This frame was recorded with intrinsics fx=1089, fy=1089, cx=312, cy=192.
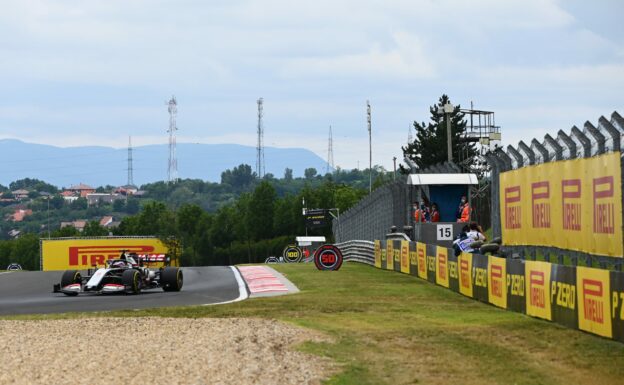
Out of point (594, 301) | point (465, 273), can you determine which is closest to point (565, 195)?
point (465, 273)

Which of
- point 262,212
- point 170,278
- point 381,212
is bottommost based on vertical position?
point 170,278

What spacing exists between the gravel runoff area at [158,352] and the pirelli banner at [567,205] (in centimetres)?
565

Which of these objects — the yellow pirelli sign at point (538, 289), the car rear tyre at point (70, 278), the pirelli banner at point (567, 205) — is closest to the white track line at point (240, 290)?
the car rear tyre at point (70, 278)

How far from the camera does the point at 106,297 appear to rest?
75.5 feet

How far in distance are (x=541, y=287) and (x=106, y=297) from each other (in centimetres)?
1066

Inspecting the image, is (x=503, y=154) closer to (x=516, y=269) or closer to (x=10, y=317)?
(x=516, y=269)

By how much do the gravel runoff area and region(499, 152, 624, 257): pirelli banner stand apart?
5.65 meters

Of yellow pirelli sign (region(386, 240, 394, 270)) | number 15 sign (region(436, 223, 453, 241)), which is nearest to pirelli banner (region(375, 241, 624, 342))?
yellow pirelli sign (region(386, 240, 394, 270))

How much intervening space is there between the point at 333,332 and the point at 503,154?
A: 10699 mm

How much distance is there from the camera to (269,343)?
44.3 ft

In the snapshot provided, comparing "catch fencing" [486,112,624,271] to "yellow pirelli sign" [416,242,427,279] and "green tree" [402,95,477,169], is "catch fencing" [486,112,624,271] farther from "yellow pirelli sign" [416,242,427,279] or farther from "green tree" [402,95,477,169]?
"green tree" [402,95,477,169]

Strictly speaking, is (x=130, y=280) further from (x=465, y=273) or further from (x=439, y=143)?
(x=439, y=143)

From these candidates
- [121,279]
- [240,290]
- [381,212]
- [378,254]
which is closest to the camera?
[121,279]

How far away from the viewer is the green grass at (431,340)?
11.3 metres
